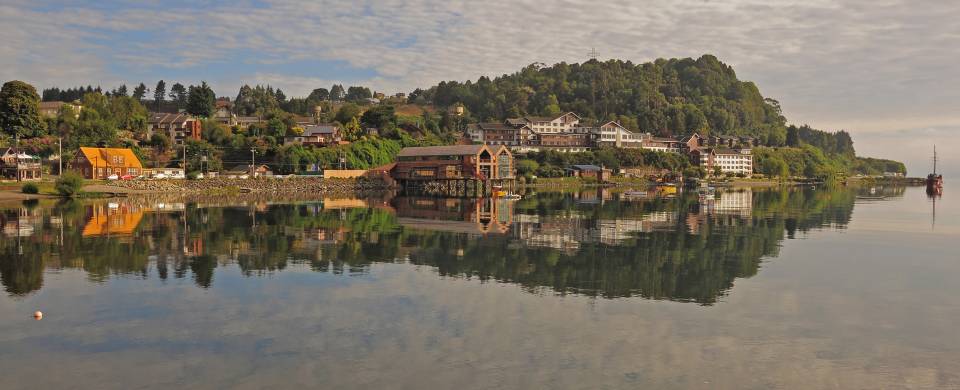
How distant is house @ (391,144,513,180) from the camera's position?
9200cm

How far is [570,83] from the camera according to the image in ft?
653

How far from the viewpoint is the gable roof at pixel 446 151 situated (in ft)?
303

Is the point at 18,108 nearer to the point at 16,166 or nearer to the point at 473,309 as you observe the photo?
the point at 16,166

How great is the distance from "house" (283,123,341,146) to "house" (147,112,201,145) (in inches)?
521

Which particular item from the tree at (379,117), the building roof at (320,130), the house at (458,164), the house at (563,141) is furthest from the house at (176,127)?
the house at (563,141)

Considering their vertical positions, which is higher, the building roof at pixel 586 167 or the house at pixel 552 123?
the house at pixel 552 123

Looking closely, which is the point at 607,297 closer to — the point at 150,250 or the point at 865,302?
the point at 865,302

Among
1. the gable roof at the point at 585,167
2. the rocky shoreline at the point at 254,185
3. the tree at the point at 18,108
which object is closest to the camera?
the rocky shoreline at the point at 254,185

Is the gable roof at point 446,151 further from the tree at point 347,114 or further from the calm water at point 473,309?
the calm water at point 473,309

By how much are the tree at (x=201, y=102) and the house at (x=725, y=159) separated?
9729 centimetres


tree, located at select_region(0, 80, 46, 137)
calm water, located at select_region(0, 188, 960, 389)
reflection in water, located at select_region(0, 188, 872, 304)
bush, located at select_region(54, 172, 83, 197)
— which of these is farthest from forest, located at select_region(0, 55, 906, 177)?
calm water, located at select_region(0, 188, 960, 389)

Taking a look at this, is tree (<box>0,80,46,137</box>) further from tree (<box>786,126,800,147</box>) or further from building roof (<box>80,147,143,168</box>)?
tree (<box>786,126,800,147</box>)

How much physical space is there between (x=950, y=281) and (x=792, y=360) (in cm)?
1429

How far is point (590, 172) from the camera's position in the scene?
390 feet
